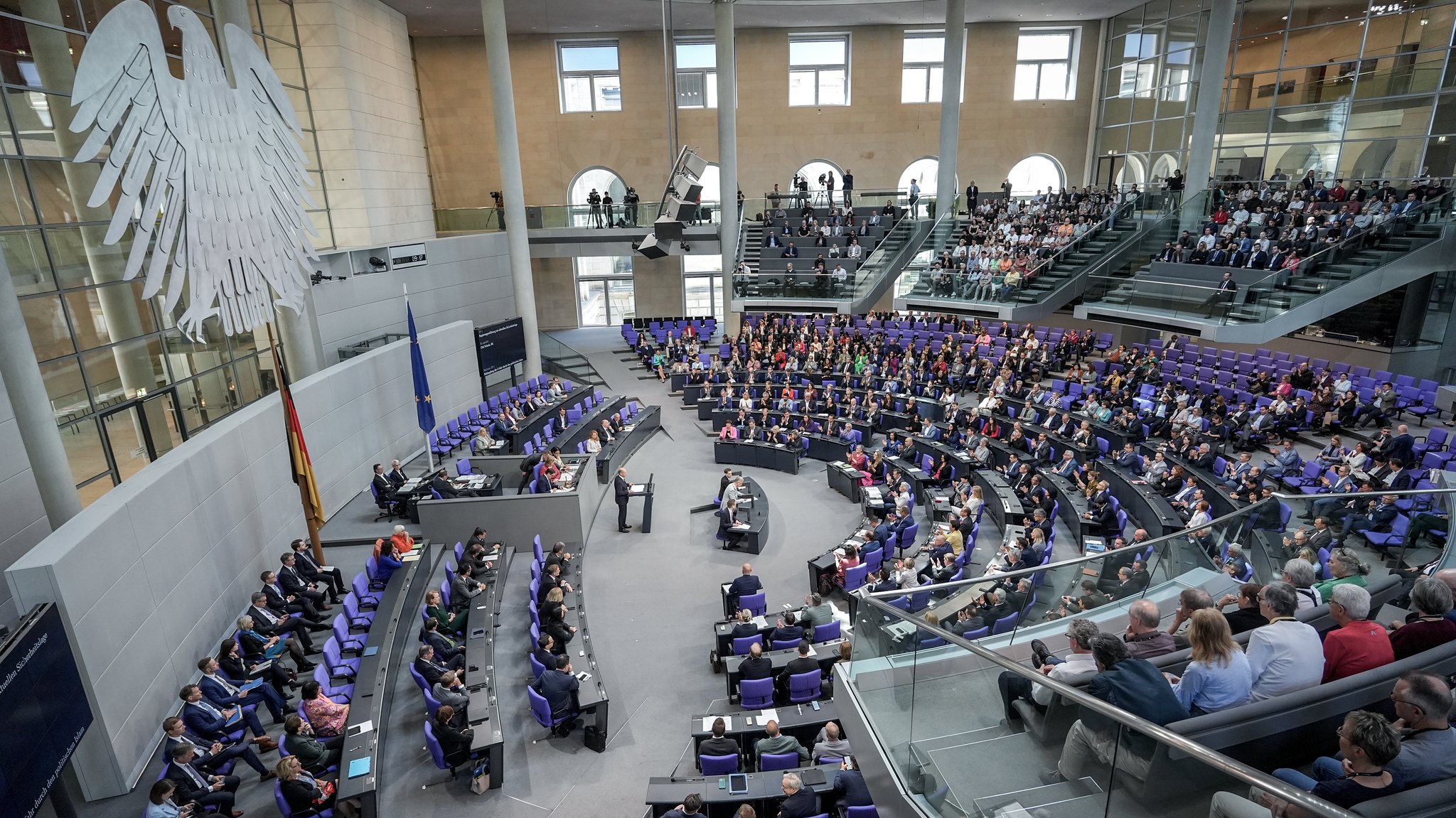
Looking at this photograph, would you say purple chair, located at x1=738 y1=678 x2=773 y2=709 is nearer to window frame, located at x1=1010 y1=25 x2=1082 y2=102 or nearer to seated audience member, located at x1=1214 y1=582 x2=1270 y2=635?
seated audience member, located at x1=1214 y1=582 x2=1270 y2=635

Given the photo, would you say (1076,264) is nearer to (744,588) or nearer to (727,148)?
(727,148)

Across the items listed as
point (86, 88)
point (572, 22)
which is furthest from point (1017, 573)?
point (572, 22)

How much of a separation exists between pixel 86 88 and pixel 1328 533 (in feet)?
42.3

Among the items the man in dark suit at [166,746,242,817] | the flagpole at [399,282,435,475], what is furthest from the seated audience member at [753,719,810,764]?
the flagpole at [399,282,435,475]

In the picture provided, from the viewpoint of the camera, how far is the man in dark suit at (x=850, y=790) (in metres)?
6.14

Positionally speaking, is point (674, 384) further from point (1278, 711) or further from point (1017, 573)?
point (1278, 711)

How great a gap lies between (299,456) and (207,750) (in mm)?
4410

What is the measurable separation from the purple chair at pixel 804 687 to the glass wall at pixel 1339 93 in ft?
69.3

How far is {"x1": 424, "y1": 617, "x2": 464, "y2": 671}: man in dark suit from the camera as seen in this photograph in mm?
8555

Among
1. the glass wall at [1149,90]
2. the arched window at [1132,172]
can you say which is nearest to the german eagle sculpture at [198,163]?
the glass wall at [1149,90]

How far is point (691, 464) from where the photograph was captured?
667 inches

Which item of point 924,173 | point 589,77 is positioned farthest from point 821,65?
point 589,77

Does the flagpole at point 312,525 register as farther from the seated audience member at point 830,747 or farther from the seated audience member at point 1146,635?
the seated audience member at point 1146,635

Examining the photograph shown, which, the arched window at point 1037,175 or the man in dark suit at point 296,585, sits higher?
the arched window at point 1037,175
